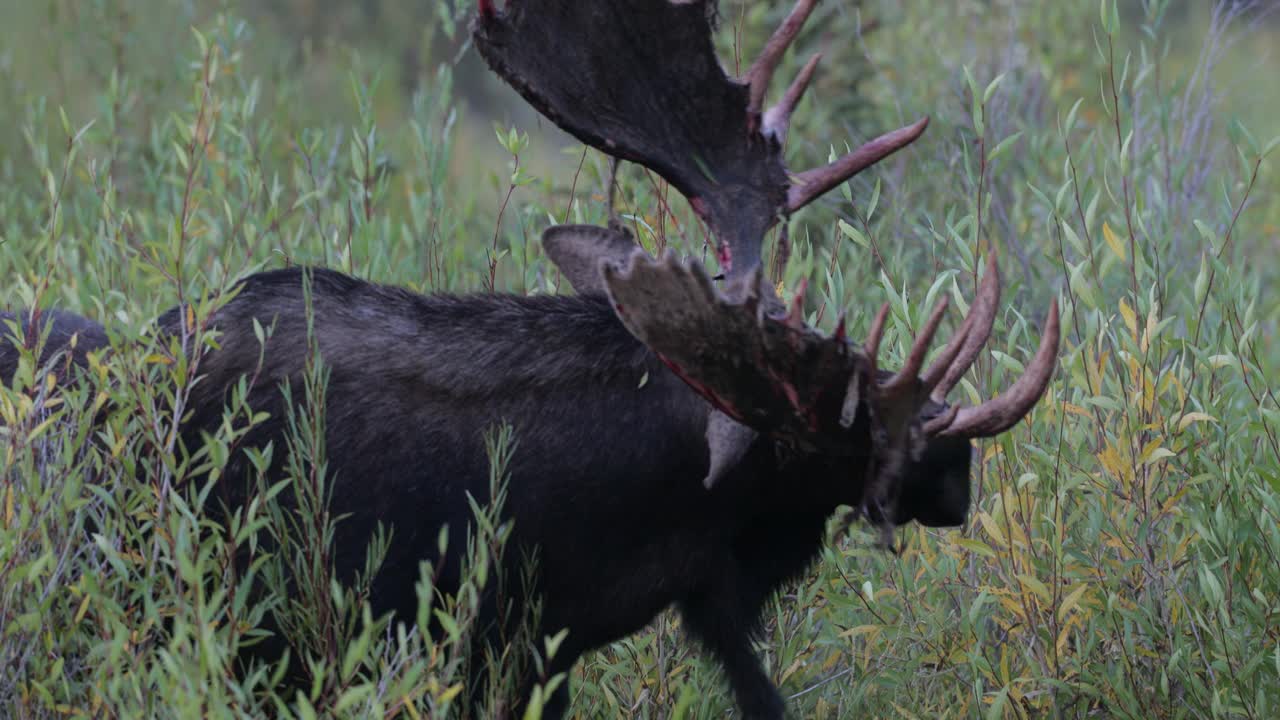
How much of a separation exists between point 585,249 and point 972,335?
0.80 meters

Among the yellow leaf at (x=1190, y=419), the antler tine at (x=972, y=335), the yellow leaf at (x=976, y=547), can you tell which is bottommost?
the yellow leaf at (x=976, y=547)

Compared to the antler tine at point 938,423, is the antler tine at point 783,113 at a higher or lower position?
higher

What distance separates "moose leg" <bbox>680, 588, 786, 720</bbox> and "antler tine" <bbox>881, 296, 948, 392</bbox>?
0.78 metres

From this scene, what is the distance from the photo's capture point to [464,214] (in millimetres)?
5504

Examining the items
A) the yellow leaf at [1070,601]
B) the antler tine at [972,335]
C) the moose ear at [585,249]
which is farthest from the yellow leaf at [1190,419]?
the moose ear at [585,249]

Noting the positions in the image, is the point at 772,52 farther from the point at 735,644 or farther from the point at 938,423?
the point at 735,644

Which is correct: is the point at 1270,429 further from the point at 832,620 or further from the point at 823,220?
the point at 823,220

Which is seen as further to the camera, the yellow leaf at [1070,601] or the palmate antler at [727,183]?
the yellow leaf at [1070,601]

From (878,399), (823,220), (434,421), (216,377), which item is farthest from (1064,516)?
(823,220)

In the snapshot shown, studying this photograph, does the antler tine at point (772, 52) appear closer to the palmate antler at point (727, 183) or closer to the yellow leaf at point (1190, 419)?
the palmate antler at point (727, 183)

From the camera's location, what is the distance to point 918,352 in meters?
2.58

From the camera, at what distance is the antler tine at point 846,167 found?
303 centimetres

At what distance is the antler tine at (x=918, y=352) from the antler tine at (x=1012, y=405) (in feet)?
0.64

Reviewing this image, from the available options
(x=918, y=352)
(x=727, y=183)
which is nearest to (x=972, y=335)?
(x=918, y=352)
